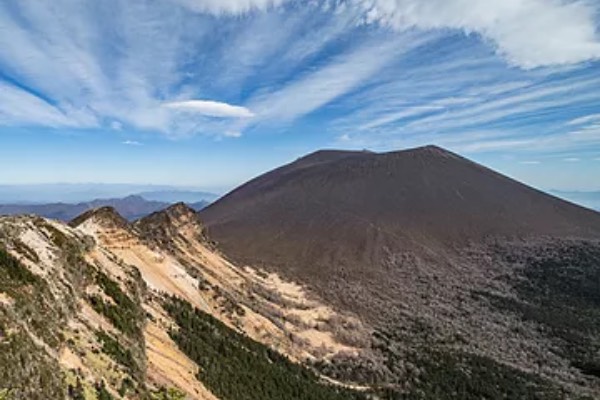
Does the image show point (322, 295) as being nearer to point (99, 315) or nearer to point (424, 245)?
point (424, 245)

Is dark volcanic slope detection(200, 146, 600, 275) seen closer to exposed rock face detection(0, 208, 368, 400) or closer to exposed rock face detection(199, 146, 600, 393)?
exposed rock face detection(199, 146, 600, 393)

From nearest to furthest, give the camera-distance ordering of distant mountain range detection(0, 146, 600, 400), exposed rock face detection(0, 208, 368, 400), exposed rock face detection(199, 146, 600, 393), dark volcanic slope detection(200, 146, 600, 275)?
1. exposed rock face detection(0, 208, 368, 400)
2. distant mountain range detection(0, 146, 600, 400)
3. exposed rock face detection(199, 146, 600, 393)
4. dark volcanic slope detection(200, 146, 600, 275)

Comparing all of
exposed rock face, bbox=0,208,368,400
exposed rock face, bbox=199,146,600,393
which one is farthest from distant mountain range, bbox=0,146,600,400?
exposed rock face, bbox=199,146,600,393

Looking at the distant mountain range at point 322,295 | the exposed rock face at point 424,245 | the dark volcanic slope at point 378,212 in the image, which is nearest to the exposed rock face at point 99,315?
the distant mountain range at point 322,295

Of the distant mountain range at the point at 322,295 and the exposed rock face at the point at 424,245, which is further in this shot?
the exposed rock face at the point at 424,245

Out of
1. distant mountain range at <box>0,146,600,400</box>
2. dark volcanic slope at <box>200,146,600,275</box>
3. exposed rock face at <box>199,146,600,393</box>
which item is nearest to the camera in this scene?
distant mountain range at <box>0,146,600,400</box>

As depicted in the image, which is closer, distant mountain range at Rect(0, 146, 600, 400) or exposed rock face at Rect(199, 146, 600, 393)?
distant mountain range at Rect(0, 146, 600, 400)

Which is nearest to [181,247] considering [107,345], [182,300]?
[182,300]

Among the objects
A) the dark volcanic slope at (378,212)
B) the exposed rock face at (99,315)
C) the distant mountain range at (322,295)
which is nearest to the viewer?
the exposed rock face at (99,315)

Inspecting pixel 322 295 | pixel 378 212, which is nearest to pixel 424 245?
pixel 378 212

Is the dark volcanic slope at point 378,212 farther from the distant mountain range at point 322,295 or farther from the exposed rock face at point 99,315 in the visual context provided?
the exposed rock face at point 99,315
